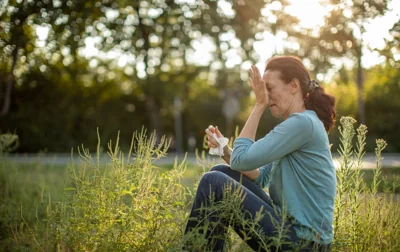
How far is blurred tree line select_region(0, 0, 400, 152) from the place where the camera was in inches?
318

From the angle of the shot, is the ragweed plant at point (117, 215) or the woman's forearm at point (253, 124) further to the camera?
the ragweed plant at point (117, 215)

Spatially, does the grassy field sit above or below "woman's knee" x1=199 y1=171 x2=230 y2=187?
below

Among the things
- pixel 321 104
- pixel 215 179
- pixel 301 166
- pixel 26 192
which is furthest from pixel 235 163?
pixel 26 192

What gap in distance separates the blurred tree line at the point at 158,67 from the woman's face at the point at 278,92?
2.39 m

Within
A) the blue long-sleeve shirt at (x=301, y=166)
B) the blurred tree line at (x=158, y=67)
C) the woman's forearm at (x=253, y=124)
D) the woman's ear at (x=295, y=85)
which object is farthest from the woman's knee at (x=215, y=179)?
the blurred tree line at (x=158, y=67)

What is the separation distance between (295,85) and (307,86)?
74 millimetres

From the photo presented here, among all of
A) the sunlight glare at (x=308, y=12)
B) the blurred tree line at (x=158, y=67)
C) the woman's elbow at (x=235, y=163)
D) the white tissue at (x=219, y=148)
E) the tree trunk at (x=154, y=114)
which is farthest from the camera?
the tree trunk at (x=154, y=114)

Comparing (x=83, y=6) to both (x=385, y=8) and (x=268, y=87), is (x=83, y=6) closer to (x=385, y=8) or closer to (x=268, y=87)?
(x=385, y=8)

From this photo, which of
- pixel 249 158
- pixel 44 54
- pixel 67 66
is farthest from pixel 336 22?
pixel 67 66

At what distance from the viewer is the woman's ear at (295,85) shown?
9.82ft

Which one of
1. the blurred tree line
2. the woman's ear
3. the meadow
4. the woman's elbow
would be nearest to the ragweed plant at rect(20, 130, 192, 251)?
the meadow

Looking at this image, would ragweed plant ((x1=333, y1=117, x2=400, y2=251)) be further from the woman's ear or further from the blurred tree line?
the blurred tree line

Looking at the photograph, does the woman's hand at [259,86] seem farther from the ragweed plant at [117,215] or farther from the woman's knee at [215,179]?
the ragweed plant at [117,215]

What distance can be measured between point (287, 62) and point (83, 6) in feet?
21.5
